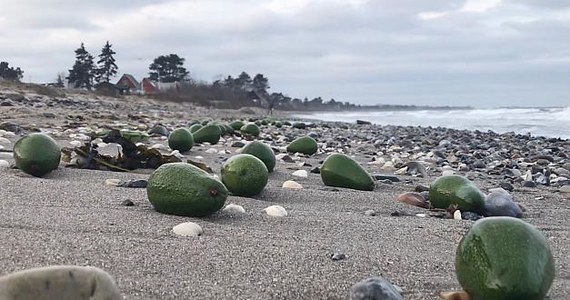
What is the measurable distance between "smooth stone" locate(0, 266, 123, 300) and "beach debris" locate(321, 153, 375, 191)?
3.10 m

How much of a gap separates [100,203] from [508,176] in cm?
441

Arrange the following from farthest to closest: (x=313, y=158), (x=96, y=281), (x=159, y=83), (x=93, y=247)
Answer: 1. (x=159, y=83)
2. (x=313, y=158)
3. (x=93, y=247)
4. (x=96, y=281)

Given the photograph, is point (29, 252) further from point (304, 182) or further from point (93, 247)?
point (304, 182)

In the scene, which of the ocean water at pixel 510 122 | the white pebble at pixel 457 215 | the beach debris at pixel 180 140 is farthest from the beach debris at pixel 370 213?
the ocean water at pixel 510 122

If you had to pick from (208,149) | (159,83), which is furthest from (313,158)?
(159,83)

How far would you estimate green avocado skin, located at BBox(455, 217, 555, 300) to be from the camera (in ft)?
5.77

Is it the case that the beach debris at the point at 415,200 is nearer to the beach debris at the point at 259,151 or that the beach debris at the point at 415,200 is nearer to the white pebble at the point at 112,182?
the beach debris at the point at 259,151

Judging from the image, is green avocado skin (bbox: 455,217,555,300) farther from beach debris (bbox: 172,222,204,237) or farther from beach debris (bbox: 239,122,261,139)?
beach debris (bbox: 239,122,261,139)

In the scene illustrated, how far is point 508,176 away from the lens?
20.2ft

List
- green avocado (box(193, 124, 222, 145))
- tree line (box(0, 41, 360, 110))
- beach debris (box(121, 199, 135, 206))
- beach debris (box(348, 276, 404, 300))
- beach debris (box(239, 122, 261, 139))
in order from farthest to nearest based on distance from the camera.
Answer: tree line (box(0, 41, 360, 110)), beach debris (box(239, 122, 261, 139)), green avocado (box(193, 124, 222, 145)), beach debris (box(121, 199, 135, 206)), beach debris (box(348, 276, 404, 300))

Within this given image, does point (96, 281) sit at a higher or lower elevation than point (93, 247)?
higher

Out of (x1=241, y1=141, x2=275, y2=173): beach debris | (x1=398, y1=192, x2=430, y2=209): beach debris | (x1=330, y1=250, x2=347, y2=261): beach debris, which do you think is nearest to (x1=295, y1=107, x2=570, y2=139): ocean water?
(x1=241, y1=141, x2=275, y2=173): beach debris

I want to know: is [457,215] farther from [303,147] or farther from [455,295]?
[303,147]

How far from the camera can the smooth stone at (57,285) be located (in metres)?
1.29
